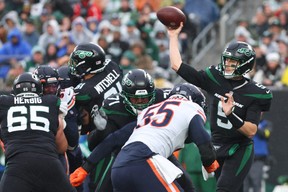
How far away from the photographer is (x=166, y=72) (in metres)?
15.0

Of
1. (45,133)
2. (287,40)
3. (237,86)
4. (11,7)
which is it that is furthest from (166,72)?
(45,133)

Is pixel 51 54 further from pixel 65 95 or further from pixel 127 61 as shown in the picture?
pixel 65 95

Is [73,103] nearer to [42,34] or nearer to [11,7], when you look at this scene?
[42,34]

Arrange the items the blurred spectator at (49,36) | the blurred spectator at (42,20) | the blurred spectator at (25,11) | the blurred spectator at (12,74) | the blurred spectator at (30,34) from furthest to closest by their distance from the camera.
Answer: the blurred spectator at (25,11), the blurred spectator at (42,20), the blurred spectator at (30,34), the blurred spectator at (49,36), the blurred spectator at (12,74)

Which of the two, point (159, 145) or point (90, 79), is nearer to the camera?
point (159, 145)

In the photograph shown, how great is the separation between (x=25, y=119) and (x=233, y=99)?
7.08ft

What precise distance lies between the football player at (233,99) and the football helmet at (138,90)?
74cm

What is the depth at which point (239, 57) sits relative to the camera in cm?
892

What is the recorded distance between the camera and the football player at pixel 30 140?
7.80 meters

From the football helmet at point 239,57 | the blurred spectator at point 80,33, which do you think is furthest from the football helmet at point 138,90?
the blurred spectator at point 80,33

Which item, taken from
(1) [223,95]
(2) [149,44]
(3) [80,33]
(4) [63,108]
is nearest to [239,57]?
(1) [223,95]

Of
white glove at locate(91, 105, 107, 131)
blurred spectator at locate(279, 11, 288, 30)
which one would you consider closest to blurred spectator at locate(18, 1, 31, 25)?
blurred spectator at locate(279, 11, 288, 30)

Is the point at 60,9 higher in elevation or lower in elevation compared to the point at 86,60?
lower

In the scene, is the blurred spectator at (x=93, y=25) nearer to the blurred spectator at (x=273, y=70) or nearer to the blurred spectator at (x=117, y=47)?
the blurred spectator at (x=117, y=47)
